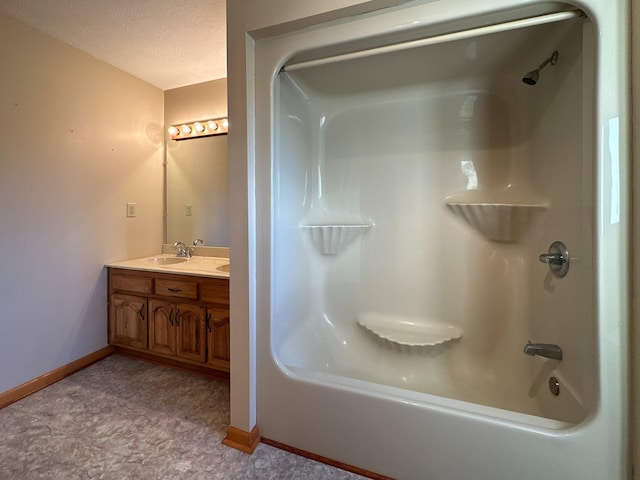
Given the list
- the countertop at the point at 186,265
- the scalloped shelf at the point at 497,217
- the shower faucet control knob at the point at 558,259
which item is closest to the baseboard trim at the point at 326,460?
the countertop at the point at 186,265

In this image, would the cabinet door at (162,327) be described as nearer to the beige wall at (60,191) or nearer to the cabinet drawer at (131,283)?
the cabinet drawer at (131,283)

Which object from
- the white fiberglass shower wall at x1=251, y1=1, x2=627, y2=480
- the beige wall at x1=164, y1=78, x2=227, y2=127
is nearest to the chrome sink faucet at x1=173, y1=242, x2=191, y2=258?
the beige wall at x1=164, y1=78, x2=227, y2=127

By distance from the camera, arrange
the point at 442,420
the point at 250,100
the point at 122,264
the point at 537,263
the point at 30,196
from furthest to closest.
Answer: the point at 122,264, the point at 30,196, the point at 537,263, the point at 250,100, the point at 442,420

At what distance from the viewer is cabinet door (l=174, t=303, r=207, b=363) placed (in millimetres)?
1873

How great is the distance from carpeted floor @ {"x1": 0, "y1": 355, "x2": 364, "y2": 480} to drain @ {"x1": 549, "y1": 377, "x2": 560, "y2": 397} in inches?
35.3

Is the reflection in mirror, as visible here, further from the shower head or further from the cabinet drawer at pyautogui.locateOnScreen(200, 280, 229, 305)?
the shower head

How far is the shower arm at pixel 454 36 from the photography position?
3.04 ft

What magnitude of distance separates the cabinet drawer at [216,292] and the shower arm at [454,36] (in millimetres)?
1278

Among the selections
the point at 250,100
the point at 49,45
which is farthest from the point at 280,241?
the point at 49,45

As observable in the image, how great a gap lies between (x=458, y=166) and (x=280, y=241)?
1088 millimetres

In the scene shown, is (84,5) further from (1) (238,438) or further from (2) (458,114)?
(1) (238,438)

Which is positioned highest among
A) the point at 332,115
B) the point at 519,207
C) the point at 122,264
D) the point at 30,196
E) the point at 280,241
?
the point at 332,115

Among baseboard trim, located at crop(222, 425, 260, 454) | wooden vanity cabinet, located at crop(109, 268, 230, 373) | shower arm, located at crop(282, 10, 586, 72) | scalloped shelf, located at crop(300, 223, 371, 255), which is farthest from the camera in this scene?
wooden vanity cabinet, located at crop(109, 268, 230, 373)

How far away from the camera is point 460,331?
1.59m
